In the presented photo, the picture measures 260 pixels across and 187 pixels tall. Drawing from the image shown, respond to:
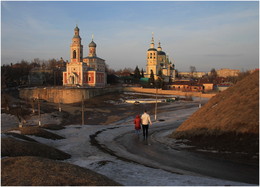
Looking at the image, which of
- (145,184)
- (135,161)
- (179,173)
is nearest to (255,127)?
(179,173)

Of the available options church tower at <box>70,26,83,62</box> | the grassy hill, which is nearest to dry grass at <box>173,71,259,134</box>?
the grassy hill

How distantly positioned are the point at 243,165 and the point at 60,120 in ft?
128

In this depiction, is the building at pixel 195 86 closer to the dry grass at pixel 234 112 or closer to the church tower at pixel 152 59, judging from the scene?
the church tower at pixel 152 59

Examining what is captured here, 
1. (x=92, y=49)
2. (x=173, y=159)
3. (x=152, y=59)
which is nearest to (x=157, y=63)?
(x=152, y=59)

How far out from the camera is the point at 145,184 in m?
8.20

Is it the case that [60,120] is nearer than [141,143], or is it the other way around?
[141,143]

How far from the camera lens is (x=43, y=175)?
791 centimetres

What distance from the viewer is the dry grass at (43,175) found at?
7.46 meters

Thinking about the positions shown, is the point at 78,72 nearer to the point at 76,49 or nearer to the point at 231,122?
the point at 76,49

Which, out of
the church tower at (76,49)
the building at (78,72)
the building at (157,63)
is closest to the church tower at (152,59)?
the building at (157,63)

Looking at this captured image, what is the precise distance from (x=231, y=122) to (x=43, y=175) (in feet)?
34.0

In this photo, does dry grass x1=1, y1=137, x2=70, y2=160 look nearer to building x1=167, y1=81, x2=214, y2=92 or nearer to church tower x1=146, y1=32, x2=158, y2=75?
building x1=167, y1=81, x2=214, y2=92

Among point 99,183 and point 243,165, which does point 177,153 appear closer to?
point 243,165

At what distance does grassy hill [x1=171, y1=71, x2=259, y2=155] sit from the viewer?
40.6 feet
